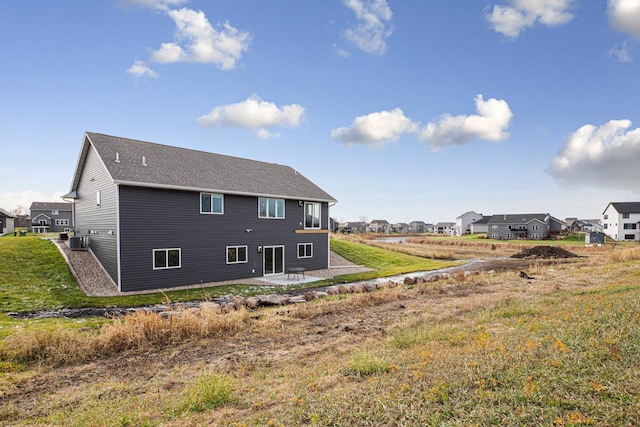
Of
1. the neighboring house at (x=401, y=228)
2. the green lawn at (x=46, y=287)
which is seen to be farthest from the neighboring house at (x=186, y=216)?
the neighboring house at (x=401, y=228)

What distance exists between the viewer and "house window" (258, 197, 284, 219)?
870 inches

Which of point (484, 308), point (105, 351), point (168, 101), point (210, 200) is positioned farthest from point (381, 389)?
point (168, 101)

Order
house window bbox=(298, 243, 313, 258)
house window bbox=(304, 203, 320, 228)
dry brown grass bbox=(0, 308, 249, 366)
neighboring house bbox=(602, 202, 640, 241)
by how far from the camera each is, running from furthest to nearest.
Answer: neighboring house bbox=(602, 202, 640, 241) < house window bbox=(304, 203, 320, 228) < house window bbox=(298, 243, 313, 258) < dry brown grass bbox=(0, 308, 249, 366)

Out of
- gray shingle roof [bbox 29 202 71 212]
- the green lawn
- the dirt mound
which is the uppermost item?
gray shingle roof [bbox 29 202 71 212]

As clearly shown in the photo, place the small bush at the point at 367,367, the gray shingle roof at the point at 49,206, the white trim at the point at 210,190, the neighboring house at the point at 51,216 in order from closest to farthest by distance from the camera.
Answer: the small bush at the point at 367,367 → the white trim at the point at 210,190 → the neighboring house at the point at 51,216 → the gray shingle roof at the point at 49,206

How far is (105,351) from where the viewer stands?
8.20 m

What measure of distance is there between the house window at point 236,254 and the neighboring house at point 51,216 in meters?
60.9

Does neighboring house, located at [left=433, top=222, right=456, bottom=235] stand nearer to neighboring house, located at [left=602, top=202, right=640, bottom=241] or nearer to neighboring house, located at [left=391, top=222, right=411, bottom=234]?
neighboring house, located at [left=391, top=222, right=411, bottom=234]

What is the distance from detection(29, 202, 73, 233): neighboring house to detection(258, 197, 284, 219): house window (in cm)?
6084

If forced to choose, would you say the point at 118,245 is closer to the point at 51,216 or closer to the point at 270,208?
the point at 270,208

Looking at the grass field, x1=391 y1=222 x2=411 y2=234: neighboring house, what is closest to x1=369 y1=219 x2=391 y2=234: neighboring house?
x1=391 y1=222 x2=411 y2=234: neighboring house

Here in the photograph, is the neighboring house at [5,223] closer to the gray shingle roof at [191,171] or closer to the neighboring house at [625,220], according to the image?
the gray shingle roof at [191,171]

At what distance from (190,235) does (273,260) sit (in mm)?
6035

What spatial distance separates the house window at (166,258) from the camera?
17625 mm
